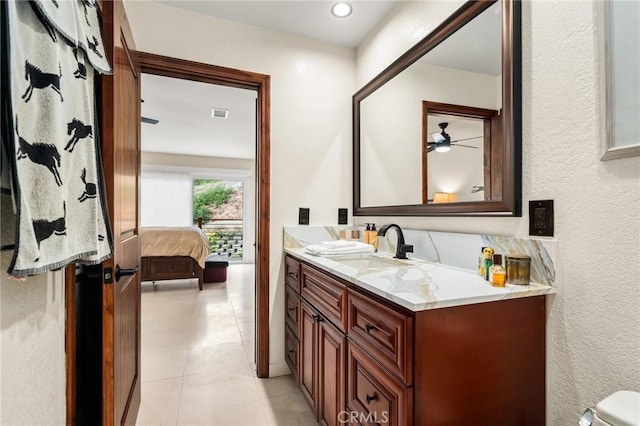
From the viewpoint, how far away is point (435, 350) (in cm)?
90

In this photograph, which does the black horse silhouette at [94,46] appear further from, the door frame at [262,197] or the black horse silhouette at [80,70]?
the door frame at [262,197]

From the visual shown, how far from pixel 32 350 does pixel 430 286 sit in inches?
46.0

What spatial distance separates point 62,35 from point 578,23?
1.52 metres

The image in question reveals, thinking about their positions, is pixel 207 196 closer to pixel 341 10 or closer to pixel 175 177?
pixel 175 177

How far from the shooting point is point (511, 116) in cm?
120

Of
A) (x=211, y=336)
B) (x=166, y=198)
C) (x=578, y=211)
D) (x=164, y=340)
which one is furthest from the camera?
(x=166, y=198)

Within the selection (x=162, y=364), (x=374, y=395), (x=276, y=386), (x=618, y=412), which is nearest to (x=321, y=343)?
(x=374, y=395)

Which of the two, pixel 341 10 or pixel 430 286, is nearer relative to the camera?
pixel 430 286

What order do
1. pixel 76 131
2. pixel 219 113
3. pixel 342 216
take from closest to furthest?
pixel 76 131, pixel 342 216, pixel 219 113

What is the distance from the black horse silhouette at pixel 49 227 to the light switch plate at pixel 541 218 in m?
1.48

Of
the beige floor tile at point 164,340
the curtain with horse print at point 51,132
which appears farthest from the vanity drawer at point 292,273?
the beige floor tile at point 164,340

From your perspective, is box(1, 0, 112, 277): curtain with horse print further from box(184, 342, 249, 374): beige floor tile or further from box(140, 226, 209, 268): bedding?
box(140, 226, 209, 268): bedding

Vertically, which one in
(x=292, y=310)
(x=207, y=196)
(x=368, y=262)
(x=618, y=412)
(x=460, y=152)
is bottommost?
(x=292, y=310)

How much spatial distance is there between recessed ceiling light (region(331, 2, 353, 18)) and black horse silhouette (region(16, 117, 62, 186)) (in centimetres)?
183
